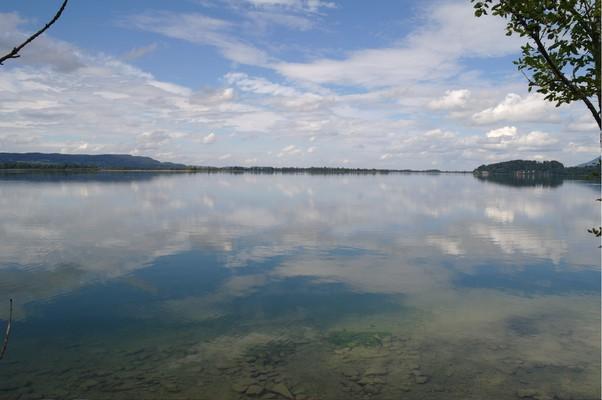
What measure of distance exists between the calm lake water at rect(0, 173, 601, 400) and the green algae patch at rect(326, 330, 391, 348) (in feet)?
0.32

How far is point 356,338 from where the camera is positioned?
19578 mm

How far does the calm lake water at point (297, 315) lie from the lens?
1570 cm

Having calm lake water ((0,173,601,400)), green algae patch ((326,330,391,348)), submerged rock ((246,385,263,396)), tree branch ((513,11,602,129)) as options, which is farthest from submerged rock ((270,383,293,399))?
tree branch ((513,11,602,129))

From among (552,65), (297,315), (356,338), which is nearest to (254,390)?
(356,338)

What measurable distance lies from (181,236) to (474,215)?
46.5 metres

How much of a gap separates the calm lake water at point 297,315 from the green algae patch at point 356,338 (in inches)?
3.9

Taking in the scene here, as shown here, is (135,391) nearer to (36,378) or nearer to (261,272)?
(36,378)

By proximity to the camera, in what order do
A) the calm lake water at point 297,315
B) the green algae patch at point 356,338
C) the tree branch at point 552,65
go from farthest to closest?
1. the green algae patch at point 356,338
2. the calm lake water at point 297,315
3. the tree branch at point 552,65

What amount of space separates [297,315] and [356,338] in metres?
4.05

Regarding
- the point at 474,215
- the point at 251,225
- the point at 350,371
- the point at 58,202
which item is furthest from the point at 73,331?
the point at 58,202

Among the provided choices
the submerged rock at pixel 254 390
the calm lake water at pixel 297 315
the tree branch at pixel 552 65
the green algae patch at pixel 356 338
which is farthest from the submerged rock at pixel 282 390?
the tree branch at pixel 552 65

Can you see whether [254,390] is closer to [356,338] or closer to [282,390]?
[282,390]

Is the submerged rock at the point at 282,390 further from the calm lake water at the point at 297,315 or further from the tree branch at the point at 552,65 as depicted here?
the tree branch at the point at 552,65

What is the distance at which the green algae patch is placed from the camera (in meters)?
18.9
